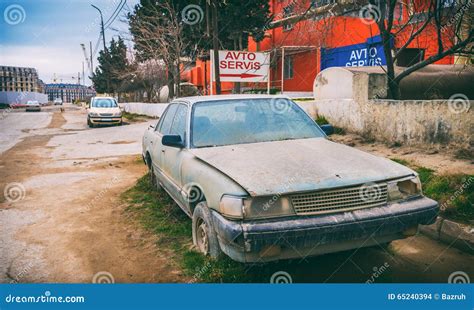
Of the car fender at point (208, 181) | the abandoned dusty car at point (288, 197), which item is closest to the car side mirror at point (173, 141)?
the abandoned dusty car at point (288, 197)

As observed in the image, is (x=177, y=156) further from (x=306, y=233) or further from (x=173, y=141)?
(x=306, y=233)

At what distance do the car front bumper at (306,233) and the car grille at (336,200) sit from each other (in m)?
0.05

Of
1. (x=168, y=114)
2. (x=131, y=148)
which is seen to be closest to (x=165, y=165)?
(x=168, y=114)

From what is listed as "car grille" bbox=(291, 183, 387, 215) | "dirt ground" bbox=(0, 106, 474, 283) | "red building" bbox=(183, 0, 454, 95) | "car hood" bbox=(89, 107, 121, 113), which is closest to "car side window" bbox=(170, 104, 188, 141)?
"dirt ground" bbox=(0, 106, 474, 283)

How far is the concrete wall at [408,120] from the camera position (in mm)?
6570

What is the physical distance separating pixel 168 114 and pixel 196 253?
2.48 m

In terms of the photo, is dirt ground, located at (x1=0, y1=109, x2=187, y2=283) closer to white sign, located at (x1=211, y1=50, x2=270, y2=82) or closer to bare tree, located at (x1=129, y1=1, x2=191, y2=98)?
white sign, located at (x1=211, y1=50, x2=270, y2=82)

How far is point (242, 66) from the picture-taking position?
14781 mm

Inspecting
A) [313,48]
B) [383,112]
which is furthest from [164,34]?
[383,112]

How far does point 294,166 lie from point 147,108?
2602 centimetres

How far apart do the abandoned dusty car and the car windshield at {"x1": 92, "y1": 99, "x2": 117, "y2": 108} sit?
17856 mm

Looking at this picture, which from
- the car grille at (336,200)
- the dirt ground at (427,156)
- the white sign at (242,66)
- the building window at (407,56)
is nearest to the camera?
the car grille at (336,200)

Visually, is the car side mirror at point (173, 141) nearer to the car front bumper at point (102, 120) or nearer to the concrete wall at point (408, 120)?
the concrete wall at point (408, 120)

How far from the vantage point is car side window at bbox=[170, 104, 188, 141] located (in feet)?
14.2
